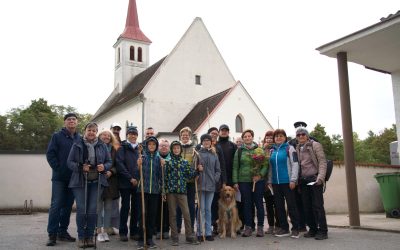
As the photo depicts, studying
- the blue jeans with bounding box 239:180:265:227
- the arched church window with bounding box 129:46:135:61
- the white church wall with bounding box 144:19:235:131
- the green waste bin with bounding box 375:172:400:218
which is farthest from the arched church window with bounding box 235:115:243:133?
the blue jeans with bounding box 239:180:265:227

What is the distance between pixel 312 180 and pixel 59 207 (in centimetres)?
470

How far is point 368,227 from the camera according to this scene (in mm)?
9414

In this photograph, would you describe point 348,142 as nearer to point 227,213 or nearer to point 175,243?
point 227,213

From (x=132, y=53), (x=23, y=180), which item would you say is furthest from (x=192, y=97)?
(x=23, y=180)

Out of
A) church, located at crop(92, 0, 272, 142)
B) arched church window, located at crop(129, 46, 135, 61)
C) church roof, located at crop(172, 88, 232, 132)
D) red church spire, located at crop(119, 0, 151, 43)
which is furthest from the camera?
red church spire, located at crop(119, 0, 151, 43)

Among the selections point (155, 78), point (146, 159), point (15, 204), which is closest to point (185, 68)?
point (155, 78)

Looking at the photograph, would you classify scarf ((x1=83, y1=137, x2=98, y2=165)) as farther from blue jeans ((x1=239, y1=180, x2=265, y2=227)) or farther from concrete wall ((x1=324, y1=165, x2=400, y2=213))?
concrete wall ((x1=324, y1=165, x2=400, y2=213))

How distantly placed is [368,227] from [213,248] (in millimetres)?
4179

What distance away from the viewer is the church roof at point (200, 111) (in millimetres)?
28047

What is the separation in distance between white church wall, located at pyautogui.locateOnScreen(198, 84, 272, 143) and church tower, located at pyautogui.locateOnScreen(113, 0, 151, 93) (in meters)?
15.3

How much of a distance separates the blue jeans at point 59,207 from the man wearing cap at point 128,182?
3.12 ft

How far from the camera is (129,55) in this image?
1628 inches

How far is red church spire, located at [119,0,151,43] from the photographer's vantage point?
42062 mm

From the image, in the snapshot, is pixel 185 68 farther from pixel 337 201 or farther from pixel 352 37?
pixel 352 37
